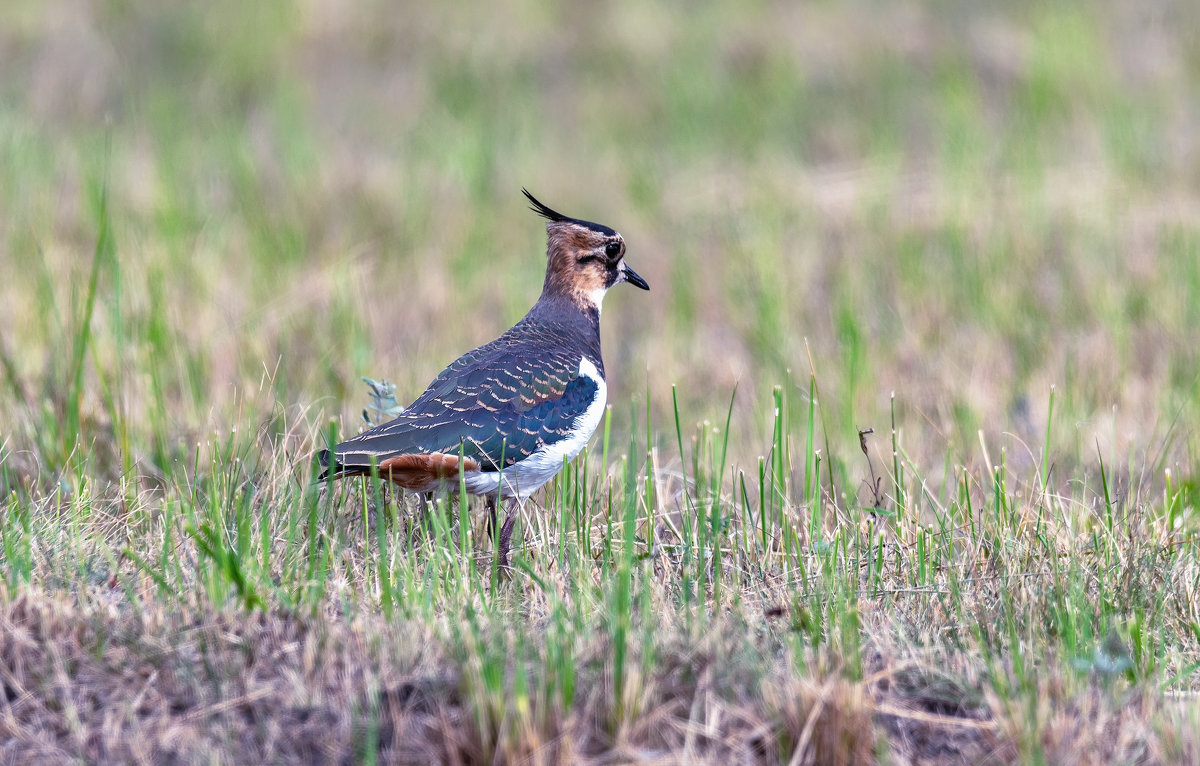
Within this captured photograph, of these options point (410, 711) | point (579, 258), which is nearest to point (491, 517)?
point (579, 258)

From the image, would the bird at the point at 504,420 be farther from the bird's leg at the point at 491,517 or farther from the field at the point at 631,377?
the field at the point at 631,377

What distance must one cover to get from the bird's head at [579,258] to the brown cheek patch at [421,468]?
1.09 m

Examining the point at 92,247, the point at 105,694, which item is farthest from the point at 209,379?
the point at 105,694

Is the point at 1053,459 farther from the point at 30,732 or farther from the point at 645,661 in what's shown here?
the point at 30,732

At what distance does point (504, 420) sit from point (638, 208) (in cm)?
567

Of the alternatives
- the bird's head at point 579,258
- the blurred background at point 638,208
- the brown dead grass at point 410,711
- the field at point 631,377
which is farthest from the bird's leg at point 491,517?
the brown dead grass at point 410,711

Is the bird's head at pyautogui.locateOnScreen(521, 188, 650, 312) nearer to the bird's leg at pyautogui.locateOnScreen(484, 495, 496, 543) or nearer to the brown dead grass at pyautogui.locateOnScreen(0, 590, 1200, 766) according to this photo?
the bird's leg at pyautogui.locateOnScreen(484, 495, 496, 543)

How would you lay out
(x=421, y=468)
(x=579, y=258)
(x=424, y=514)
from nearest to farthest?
(x=421, y=468)
(x=424, y=514)
(x=579, y=258)

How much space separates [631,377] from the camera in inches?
293

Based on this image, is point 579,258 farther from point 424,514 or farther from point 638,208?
point 638,208

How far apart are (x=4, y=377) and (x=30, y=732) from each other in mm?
3259

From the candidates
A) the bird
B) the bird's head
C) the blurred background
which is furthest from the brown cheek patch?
the bird's head

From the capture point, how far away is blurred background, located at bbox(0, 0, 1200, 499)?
255 inches

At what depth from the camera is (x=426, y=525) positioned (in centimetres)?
415
